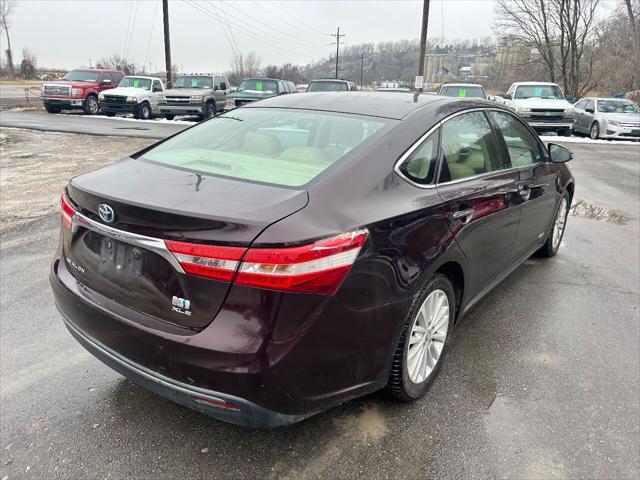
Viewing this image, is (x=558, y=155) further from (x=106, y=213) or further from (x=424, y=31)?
(x=424, y=31)

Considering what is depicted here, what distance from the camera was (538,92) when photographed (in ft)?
61.5

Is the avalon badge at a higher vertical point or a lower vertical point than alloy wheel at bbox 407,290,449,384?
higher

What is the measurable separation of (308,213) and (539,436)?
1712 mm

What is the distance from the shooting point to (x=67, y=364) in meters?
3.12

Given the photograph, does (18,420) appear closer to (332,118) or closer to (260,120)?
(260,120)

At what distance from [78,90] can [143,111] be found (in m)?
3.17

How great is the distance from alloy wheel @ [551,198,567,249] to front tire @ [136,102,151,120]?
20.0m

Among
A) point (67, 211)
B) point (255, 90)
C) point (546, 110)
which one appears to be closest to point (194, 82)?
point (255, 90)

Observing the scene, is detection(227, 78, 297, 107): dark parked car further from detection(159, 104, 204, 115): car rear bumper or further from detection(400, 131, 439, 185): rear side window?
detection(400, 131, 439, 185): rear side window

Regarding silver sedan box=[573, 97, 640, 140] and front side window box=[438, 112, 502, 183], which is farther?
silver sedan box=[573, 97, 640, 140]

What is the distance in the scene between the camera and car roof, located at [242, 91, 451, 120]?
2981 millimetres

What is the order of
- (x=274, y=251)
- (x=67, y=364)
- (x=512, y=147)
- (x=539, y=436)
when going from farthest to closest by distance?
(x=512, y=147)
(x=67, y=364)
(x=539, y=436)
(x=274, y=251)

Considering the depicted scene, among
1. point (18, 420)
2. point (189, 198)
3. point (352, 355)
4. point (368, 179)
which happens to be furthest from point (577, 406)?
point (18, 420)

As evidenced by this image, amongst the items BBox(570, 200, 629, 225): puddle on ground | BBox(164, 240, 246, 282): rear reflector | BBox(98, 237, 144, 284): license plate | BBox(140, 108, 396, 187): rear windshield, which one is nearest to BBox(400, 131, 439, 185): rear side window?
BBox(140, 108, 396, 187): rear windshield
